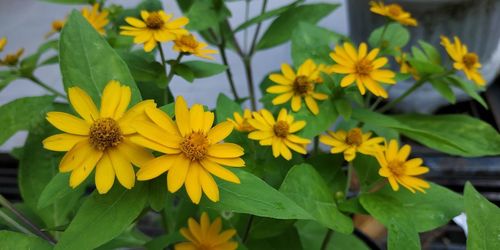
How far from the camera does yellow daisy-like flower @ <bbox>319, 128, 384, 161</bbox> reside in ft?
1.48

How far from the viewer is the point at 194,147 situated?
0.31m

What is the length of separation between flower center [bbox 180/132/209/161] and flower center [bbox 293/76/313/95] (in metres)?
0.19

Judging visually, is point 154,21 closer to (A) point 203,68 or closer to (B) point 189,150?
(A) point 203,68

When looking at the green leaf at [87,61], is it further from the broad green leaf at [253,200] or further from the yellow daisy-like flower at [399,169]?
the yellow daisy-like flower at [399,169]

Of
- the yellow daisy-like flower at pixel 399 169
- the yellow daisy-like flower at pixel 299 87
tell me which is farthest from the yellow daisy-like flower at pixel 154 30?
the yellow daisy-like flower at pixel 399 169

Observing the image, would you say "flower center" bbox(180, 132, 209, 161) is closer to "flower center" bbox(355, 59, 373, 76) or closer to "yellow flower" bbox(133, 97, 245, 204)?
"yellow flower" bbox(133, 97, 245, 204)

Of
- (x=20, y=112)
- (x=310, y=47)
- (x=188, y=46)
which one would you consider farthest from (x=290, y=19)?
(x=20, y=112)

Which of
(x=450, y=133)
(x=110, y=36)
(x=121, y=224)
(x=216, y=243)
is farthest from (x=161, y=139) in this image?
(x=450, y=133)

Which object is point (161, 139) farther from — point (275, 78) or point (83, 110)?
point (275, 78)

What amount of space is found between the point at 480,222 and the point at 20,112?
405 mm

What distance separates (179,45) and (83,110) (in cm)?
15

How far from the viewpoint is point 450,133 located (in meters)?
0.61

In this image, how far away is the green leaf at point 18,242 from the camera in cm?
35

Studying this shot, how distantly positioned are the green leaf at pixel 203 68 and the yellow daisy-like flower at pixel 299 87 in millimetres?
60
